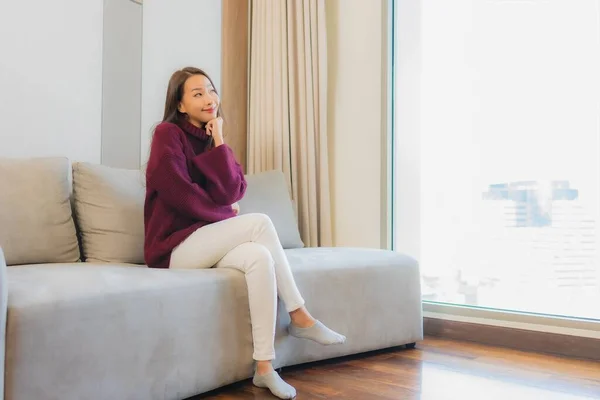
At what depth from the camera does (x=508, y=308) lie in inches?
102

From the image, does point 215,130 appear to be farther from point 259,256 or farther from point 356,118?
point 356,118

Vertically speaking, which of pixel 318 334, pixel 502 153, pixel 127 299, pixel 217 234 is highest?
pixel 502 153

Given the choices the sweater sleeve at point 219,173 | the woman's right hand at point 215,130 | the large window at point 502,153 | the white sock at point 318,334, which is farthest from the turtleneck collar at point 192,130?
the large window at point 502,153

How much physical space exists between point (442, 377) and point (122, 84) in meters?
1.91

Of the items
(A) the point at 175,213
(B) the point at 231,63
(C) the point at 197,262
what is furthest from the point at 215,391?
(B) the point at 231,63

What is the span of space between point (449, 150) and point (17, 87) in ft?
6.47

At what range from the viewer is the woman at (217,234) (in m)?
1.84

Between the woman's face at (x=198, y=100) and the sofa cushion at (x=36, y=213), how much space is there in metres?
0.52

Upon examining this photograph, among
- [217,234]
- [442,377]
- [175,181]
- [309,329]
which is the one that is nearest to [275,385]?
[309,329]

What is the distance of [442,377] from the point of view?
2.01 metres

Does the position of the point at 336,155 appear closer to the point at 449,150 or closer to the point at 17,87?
the point at 449,150

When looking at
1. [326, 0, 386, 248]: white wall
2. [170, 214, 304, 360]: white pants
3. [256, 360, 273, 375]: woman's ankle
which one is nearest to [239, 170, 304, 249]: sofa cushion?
[326, 0, 386, 248]: white wall

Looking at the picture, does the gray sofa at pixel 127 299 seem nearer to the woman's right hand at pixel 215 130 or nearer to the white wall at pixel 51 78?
the white wall at pixel 51 78

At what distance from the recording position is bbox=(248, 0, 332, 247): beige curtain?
3.09 metres
